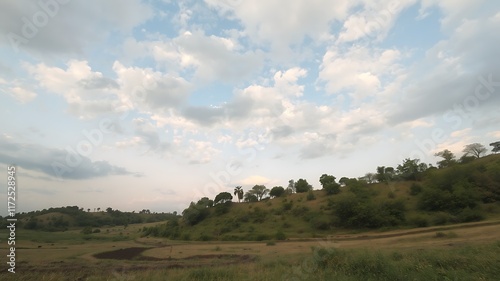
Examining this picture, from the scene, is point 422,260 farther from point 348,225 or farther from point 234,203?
point 234,203

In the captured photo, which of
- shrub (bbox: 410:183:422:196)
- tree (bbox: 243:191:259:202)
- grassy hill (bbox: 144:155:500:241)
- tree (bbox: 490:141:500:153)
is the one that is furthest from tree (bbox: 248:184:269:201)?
tree (bbox: 490:141:500:153)

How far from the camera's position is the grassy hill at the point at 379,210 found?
46.0 metres

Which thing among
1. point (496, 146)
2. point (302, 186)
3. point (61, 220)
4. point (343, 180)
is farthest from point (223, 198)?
point (496, 146)

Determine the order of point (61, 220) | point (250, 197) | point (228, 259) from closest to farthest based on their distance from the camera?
point (228, 259)
point (250, 197)
point (61, 220)

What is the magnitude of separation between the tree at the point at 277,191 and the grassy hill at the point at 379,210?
2053cm

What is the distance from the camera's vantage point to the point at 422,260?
15.0m

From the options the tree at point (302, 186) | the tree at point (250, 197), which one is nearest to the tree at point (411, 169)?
the tree at point (302, 186)

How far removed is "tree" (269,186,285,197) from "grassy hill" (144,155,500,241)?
20.5m

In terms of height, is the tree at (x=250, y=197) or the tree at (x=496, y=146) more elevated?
the tree at (x=496, y=146)

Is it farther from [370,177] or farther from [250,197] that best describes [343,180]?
[250,197]

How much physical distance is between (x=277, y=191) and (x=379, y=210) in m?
46.2

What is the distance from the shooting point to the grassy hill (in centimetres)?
4603

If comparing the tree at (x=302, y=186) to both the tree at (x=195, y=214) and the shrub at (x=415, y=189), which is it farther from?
the shrub at (x=415, y=189)

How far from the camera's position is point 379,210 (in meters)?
50.2
